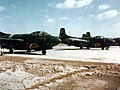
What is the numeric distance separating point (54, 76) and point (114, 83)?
2792mm

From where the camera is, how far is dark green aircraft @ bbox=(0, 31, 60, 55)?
80.5ft

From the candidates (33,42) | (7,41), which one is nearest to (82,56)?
(33,42)

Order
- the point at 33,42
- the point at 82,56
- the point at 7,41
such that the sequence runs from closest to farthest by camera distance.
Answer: the point at 82,56
the point at 33,42
the point at 7,41

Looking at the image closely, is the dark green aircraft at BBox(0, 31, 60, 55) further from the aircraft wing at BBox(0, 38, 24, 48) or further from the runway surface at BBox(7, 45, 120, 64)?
the runway surface at BBox(7, 45, 120, 64)

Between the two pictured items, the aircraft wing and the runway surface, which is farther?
the aircraft wing

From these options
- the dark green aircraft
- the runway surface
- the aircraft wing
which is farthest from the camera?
the aircraft wing

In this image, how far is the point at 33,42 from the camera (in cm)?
2484

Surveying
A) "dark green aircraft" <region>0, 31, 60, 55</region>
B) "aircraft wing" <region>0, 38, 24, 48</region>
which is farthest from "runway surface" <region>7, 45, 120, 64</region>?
"aircraft wing" <region>0, 38, 24, 48</region>

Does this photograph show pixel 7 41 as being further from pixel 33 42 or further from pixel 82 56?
pixel 82 56

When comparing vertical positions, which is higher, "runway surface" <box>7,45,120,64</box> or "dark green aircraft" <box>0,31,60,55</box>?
"dark green aircraft" <box>0,31,60,55</box>

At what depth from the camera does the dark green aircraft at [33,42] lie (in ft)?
80.5

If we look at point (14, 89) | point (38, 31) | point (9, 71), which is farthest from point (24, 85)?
point (38, 31)

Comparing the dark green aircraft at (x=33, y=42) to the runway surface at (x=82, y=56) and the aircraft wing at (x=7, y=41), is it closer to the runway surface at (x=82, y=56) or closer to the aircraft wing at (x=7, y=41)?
the aircraft wing at (x=7, y=41)

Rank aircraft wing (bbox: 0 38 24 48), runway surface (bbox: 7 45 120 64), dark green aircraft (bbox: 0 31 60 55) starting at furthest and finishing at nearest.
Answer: aircraft wing (bbox: 0 38 24 48)
dark green aircraft (bbox: 0 31 60 55)
runway surface (bbox: 7 45 120 64)
